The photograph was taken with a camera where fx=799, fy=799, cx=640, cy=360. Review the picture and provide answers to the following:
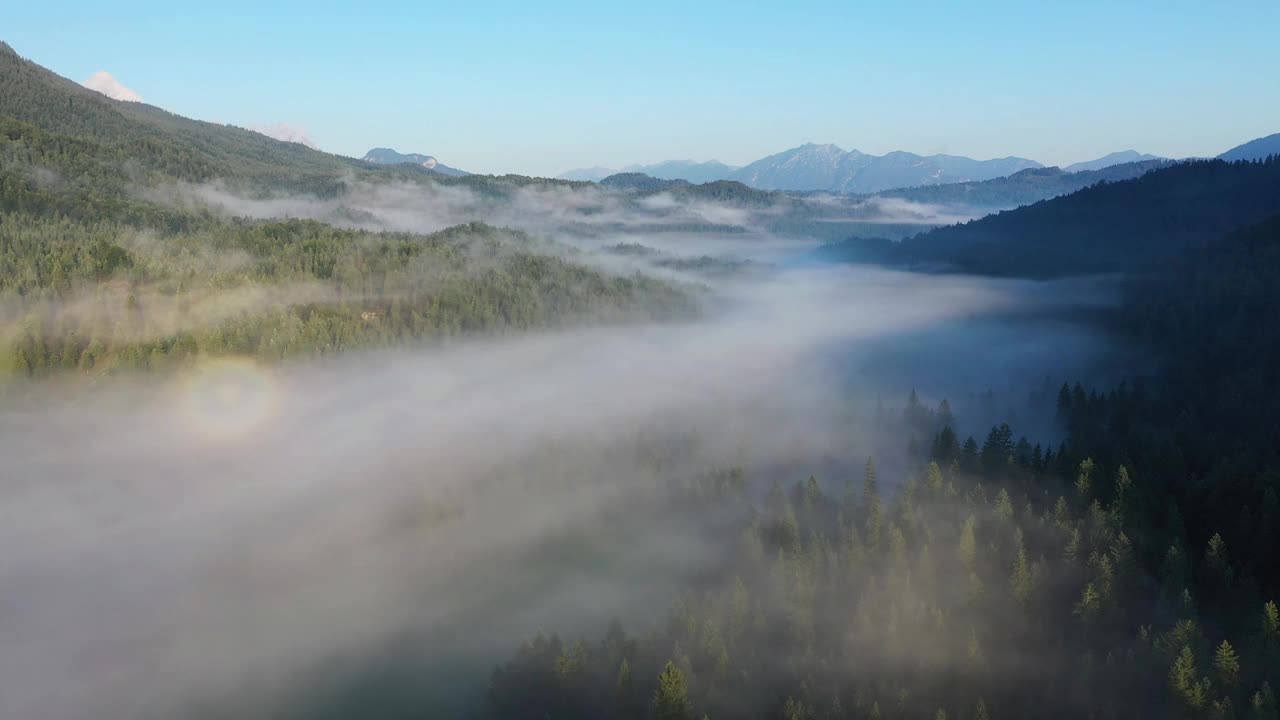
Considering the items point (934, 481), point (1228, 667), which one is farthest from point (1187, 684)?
point (934, 481)

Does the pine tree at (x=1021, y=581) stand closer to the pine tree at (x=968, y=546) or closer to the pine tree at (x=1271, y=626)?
the pine tree at (x=968, y=546)

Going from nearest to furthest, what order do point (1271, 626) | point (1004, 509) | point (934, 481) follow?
1. point (1271, 626)
2. point (1004, 509)
3. point (934, 481)

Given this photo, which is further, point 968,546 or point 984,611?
point 968,546

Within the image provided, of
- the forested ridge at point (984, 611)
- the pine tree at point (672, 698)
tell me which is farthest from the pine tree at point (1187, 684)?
the pine tree at point (672, 698)

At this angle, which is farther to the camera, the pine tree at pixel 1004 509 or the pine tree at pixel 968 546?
the pine tree at pixel 1004 509

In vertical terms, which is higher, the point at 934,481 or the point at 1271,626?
the point at 934,481

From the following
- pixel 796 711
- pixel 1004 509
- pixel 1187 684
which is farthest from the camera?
pixel 1004 509

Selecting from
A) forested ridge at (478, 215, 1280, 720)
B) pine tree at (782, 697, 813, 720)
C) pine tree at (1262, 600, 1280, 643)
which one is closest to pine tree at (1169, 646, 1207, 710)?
forested ridge at (478, 215, 1280, 720)

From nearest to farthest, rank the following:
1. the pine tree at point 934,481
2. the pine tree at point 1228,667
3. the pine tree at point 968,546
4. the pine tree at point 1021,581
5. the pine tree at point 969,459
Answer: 1. the pine tree at point 1228,667
2. the pine tree at point 1021,581
3. the pine tree at point 968,546
4. the pine tree at point 934,481
5. the pine tree at point 969,459

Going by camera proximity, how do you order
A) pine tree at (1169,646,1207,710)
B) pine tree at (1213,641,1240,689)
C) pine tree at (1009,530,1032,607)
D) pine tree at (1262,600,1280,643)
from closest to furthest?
pine tree at (1169,646,1207,710) < pine tree at (1213,641,1240,689) < pine tree at (1262,600,1280,643) < pine tree at (1009,530,1032,607)

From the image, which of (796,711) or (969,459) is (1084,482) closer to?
(969,459)

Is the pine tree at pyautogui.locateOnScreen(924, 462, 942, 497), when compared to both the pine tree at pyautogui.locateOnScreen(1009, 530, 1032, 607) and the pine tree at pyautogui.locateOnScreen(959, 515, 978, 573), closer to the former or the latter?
the pine tree at pyautogui.locateOnScreen(959, 515, 978, 573)

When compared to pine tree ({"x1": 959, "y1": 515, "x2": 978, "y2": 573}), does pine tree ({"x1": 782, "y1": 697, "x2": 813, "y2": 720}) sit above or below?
below
